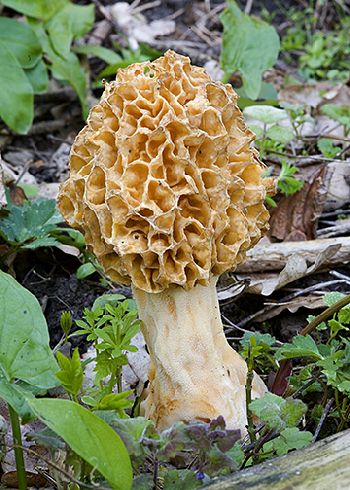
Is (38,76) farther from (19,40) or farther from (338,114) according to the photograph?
(338,114)

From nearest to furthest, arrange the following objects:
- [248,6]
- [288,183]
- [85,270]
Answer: [85,270] → [288,183] → [248,6]

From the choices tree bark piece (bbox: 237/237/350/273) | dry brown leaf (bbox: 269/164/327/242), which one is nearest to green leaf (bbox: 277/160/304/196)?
dry brown leaf (bbox: 269/164/327/242)

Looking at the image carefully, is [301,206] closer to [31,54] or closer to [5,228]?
[5,228]

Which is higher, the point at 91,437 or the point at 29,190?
the point at 91,437

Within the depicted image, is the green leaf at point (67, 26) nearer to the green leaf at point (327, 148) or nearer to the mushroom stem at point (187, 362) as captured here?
the green leaf at point (327, 148)

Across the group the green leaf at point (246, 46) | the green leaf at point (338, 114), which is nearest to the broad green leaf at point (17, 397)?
the green leaf at point (338, 114)

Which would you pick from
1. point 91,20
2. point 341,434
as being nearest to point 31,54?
point 91,20

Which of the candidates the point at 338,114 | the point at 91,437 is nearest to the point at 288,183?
the point at 338,114
